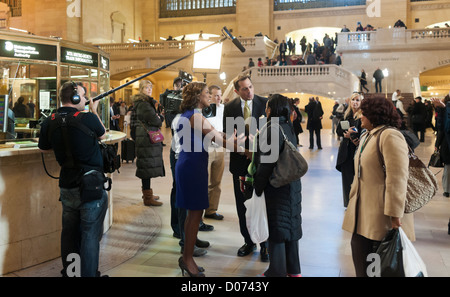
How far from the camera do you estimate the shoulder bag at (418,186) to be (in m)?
3.01

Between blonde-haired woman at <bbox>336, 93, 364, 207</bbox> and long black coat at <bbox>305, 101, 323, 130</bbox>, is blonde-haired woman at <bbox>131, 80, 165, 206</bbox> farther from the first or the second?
long black coat at <bbox>305, 101, 323, 130</bbox>

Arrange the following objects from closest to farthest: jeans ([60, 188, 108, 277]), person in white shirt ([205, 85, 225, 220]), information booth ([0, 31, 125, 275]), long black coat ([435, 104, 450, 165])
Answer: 1. jeans ([60, 188, 108, 277])
2. information booth ([0, 31, 125, 275])
3. person in white shirt ([205, 85, 225, 220])
4. long black coat ([435, 104, 450, 165])

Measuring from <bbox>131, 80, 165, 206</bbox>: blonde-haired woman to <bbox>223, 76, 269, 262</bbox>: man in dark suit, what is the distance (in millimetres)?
1742

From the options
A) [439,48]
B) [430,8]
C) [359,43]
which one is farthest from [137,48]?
[430,8]

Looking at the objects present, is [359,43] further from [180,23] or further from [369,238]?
[369,238]

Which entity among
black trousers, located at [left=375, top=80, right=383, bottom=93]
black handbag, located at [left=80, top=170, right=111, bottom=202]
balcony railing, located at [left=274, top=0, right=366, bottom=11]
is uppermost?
balcony railing, located at [left=274, top=0, right=366, bottom=11]

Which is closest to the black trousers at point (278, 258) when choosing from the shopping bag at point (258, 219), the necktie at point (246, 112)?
the shopping bag at point (258, 219)

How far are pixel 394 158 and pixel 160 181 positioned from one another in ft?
21.5

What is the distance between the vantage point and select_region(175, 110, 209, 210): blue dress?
3.75m

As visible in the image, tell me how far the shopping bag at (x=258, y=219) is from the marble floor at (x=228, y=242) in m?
0.75

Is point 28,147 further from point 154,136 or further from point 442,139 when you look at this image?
point 442,139

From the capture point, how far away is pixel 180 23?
39062 mm

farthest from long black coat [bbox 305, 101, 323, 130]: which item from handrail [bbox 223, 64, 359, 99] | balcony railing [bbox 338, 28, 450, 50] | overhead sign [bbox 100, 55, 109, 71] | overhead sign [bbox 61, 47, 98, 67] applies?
balcony railing [bbox 338, 28, 450, 50]

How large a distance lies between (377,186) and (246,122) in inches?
75.3
